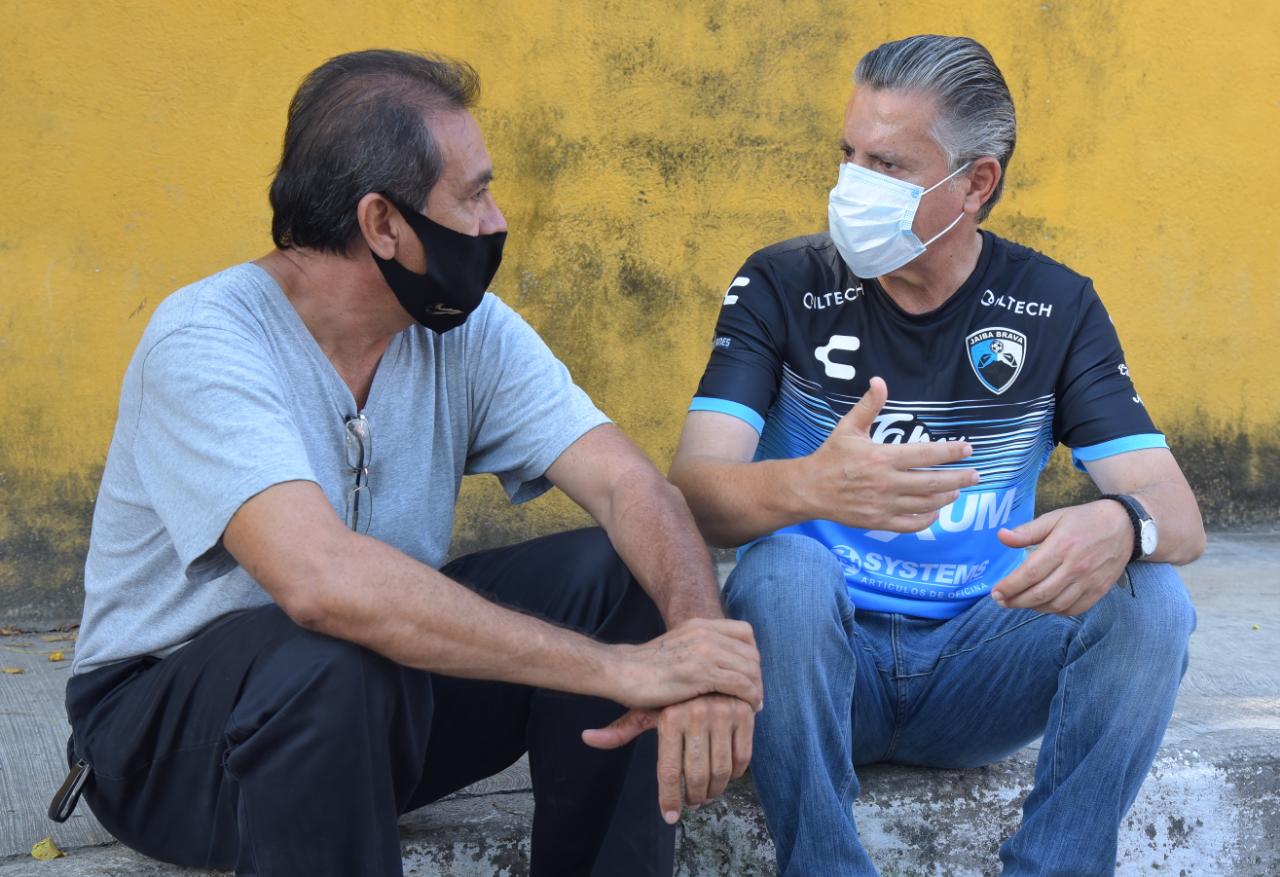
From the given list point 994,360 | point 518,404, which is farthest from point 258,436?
point 994,360

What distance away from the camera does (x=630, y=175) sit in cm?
411

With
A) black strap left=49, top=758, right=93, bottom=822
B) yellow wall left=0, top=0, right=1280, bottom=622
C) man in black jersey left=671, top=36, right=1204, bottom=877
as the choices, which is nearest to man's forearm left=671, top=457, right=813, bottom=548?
man in black jersey left=671, top=36, right=1204, bottom=877

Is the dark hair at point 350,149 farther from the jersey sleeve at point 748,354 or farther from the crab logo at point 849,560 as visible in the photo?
the crab logo at point 849,560

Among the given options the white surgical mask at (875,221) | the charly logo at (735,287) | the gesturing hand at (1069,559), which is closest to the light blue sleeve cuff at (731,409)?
the charly logo at (735,287)

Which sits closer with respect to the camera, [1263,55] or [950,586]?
[950,586]

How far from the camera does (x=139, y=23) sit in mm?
3695

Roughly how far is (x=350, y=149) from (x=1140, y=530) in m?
Answer: 1.46

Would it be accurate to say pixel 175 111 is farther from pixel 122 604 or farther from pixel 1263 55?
pixel 1263 55

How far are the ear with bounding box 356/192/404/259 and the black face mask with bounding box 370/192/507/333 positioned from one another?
11 millimetres

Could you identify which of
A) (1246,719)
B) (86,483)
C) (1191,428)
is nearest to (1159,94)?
(1191,428)

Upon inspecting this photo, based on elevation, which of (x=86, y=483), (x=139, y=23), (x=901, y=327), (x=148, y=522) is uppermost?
(x=139, y=23)

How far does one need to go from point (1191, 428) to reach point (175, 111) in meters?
3.28

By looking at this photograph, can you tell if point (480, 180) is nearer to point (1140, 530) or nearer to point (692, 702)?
point (692, 702)

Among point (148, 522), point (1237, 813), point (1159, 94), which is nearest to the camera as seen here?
point (148, 522)
